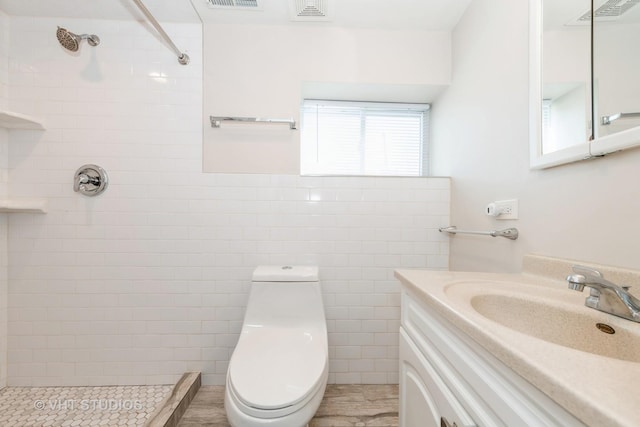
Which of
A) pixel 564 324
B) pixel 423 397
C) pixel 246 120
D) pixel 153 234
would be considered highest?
pixel 246 120

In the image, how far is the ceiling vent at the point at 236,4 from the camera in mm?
1521

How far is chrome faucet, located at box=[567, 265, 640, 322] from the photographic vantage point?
23.7 inches

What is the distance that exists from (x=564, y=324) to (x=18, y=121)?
2.52 meters

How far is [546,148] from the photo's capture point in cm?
99

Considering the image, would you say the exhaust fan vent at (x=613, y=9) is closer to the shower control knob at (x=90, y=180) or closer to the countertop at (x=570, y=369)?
the countertop at (x=570, y=369)

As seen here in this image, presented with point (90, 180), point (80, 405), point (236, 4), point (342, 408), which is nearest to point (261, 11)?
point (236, 4)

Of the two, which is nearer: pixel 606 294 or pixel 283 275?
pixel 606 294

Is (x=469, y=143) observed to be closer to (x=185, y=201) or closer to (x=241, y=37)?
(x=241, y=37)

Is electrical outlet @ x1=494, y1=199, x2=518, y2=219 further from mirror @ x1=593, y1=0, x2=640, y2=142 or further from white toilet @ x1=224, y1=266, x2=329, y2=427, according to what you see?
white toilet @ x1=224, y1=266, x2=329, y2=427

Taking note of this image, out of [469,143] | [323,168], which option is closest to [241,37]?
[323,168]

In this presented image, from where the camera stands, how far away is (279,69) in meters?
1.71

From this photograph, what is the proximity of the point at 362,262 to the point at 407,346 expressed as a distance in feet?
2.53

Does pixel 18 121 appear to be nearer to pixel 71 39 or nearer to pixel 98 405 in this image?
pixel 71 39

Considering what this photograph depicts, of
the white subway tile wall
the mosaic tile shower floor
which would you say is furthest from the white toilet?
the mosaic tile shower floor
